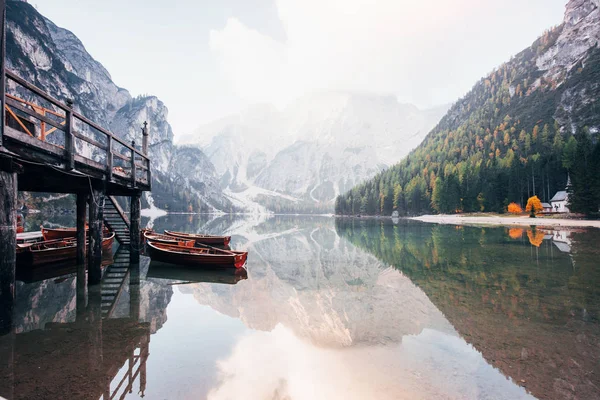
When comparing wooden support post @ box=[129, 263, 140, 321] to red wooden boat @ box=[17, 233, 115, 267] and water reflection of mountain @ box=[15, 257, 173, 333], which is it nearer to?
water reflection of mountain @ box=[15, 257, 173, 333]

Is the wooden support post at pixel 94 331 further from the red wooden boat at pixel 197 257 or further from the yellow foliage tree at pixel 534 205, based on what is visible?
the yellow foliage tree at pixel 534 205

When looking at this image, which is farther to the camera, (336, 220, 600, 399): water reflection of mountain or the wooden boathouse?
the wooden boathouse

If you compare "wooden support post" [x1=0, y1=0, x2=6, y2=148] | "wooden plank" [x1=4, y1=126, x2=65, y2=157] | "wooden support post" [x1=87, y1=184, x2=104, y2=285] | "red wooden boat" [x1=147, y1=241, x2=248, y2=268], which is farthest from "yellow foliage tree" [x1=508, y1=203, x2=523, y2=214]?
"wooden support post" [x1=0, y1=0, x2=6, y2=148]

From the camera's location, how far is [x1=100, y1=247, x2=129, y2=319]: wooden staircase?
12.6 metres

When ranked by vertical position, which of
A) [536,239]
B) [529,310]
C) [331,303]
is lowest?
[536,239]

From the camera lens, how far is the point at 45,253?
18.6 metres

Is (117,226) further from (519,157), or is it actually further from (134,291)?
(519,157)

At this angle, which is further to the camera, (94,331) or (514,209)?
(514,209)

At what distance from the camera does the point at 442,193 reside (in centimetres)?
11906

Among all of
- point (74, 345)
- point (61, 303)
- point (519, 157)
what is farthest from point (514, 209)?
point (74, 345)

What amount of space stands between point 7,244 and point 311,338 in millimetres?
9867

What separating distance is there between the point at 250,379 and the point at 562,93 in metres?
239

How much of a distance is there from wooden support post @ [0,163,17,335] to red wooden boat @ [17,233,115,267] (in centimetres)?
1089

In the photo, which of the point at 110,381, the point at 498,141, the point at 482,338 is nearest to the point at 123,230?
the point at 110,381
